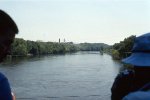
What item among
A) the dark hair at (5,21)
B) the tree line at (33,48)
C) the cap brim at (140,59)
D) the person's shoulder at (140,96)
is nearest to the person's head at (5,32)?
the dark hair at (5,21)

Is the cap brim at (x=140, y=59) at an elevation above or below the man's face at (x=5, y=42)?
below

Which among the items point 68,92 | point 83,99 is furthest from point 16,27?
point 68,92

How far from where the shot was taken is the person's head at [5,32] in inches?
54.4

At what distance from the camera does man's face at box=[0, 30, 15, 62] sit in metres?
1.40

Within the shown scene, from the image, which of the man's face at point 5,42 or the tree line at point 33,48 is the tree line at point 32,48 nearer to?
the tree line at point 33,48

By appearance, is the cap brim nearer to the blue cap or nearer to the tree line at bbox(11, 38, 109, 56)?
the blue cap

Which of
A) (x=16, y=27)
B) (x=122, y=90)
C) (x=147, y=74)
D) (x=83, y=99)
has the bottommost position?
(x=83, y=99)

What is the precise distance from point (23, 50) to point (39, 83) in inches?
2095

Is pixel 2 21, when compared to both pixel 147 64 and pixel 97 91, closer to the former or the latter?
pixel 147 64

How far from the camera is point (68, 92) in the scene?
2128cm

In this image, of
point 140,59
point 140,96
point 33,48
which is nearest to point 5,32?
point 140,59

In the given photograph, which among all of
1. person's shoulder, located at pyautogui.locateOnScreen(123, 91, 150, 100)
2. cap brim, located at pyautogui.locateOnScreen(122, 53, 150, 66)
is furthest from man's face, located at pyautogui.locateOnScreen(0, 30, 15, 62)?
person's shoulder, located at pyautogui.locateOnScreen(123, 91, 150, 100)

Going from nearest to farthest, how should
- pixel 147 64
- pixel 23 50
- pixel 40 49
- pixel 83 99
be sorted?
1. pixel 147 64
2. pixel 83 99
3. pixel 23 50
4. pixel 40 49

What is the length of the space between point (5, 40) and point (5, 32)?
0.12ft
